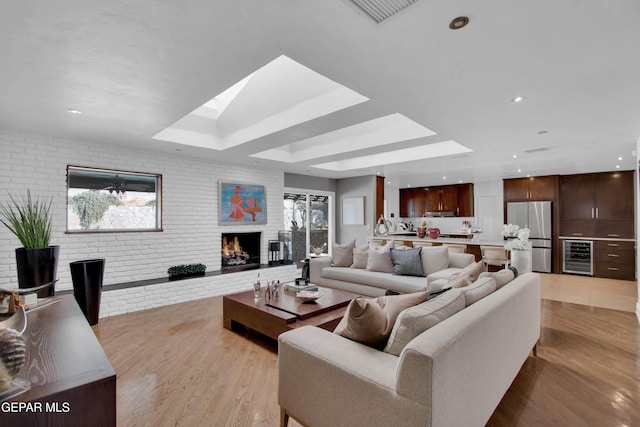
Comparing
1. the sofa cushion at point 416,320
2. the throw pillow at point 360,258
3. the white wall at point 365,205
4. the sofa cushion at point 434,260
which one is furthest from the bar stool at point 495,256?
the sofa cushion at point 416,320

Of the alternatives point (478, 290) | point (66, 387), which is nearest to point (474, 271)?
point (478, 290)

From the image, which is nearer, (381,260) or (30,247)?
(30,247)

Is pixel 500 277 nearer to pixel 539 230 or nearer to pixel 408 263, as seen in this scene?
pixel 408 263

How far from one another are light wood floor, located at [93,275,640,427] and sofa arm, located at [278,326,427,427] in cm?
43

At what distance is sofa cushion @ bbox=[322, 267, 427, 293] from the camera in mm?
3924

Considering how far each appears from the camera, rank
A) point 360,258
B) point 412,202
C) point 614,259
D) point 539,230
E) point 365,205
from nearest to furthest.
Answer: point 360,258
point 614,259
point 539,230
point 365,205
point 412,202

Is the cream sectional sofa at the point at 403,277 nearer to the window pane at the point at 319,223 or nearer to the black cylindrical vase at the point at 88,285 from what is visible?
the window pane at the point at 319,223

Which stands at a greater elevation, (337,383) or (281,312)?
(337,383)

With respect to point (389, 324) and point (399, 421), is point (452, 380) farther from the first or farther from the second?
point (389, 324)

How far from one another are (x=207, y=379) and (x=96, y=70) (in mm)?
2416

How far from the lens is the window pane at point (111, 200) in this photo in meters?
4.02

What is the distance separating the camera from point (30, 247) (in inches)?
129

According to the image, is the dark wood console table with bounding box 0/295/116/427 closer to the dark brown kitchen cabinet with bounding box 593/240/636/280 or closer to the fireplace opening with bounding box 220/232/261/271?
the fireplace opening with bounding box 220/232/261/271

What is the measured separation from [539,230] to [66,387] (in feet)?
27.3
